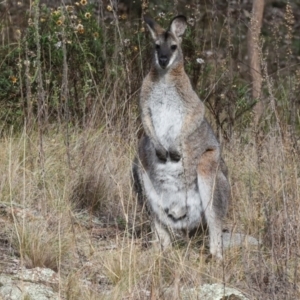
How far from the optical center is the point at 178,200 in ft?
22.2

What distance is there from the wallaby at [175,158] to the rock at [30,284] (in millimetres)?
1113

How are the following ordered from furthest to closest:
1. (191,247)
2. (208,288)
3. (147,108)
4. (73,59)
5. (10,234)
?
(73,59) < (147,108) < (191,247) < (10,234) < (208,288)

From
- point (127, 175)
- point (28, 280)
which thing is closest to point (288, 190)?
point (127, 175)

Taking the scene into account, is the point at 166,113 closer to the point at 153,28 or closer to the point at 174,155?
the point at 174,155

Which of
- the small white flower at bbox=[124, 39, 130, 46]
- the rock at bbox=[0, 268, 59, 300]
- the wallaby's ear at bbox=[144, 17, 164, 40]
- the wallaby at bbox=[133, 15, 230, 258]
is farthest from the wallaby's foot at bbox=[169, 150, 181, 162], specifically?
the small white flower at bbox=[124, 39, 130, 46]

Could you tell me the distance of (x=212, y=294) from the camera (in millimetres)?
5305

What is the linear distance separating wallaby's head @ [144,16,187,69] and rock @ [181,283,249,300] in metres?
2.07

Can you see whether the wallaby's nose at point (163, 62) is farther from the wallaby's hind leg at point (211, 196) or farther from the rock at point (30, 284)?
the rock at point (30, 284)

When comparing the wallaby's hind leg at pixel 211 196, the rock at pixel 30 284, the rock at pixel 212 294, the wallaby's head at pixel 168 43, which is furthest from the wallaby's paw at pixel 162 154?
the rock at pixel 212 294

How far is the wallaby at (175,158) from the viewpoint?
666cm

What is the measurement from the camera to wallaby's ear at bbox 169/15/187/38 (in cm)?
722

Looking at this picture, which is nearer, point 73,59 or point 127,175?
point 127,175

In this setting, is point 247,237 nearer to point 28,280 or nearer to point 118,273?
point 118,273

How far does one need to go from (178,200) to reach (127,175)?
76 cm
